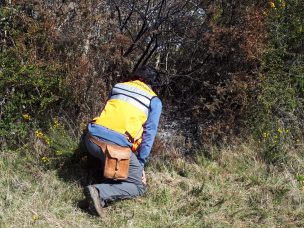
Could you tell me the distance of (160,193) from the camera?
5.26 meters

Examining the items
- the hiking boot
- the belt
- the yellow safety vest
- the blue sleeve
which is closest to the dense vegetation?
the hiking boot

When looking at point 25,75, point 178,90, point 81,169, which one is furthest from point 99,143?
point 178,90

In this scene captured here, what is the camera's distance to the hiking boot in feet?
15.4

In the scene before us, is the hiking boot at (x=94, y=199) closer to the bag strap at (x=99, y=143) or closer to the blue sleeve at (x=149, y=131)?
the bag strap at (x=99, y=143)

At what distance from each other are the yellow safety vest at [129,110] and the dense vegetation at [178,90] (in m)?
0.71

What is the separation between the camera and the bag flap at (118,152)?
487 cm

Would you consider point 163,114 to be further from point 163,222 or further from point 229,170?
point 163,222

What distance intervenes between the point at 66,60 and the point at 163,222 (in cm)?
242

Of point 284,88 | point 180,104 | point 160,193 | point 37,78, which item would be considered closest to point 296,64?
point 284,88

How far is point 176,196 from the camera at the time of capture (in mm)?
5273

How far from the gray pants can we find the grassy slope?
0.10 m

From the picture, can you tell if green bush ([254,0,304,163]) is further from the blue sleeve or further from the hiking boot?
the hiking boot

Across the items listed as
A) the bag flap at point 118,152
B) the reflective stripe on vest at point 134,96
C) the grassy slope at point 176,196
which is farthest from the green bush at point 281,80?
the bag flap at point 118,152

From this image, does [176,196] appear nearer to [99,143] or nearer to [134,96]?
[99,143]
